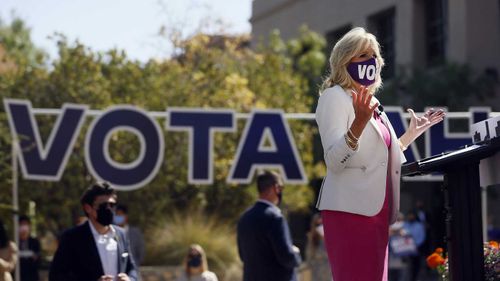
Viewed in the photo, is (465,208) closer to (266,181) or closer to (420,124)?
(420,124)

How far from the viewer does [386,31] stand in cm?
3628

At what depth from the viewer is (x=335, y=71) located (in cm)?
504

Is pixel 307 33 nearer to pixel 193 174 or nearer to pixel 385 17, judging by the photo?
pixel 385 17

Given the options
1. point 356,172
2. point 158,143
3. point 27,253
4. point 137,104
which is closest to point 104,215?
point 356,172

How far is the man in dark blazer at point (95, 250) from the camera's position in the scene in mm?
7703

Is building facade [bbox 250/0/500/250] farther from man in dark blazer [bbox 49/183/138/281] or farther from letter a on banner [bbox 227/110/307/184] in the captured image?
man in dark blazer [bbox 49/183/138/281]

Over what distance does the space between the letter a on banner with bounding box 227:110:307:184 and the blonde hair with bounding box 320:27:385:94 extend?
1364 cm

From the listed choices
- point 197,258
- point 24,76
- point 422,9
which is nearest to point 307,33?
point 422,9

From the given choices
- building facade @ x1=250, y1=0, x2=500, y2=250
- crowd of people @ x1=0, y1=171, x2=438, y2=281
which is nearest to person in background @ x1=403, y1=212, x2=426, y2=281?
building facade @ x1=250, y1=0, x2=500, y2=250

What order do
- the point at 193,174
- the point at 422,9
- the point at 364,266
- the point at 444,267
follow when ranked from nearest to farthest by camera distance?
the point at 364,266, the point at 444,267, the point at 193,174, the point at 422,9

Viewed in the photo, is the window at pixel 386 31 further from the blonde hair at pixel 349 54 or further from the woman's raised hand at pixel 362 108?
the woman's raised hand at pixel 362 108

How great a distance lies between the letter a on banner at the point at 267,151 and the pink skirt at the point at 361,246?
13774 mm

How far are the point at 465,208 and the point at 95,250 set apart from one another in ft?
12.8

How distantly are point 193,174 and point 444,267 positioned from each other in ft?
42.9
